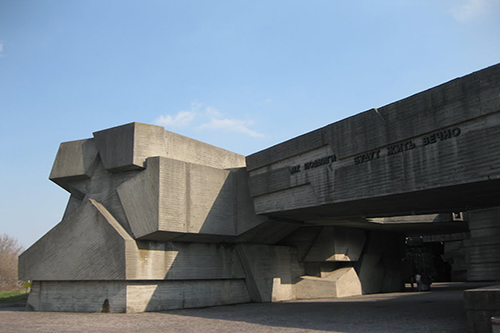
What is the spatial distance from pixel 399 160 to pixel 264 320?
22.8ft

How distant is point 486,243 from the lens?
17.6 meters

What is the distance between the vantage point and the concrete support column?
17.4 m

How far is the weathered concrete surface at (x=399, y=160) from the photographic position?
12064 mm

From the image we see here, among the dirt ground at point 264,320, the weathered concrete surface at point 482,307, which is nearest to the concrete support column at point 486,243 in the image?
the dirt ground at point 264,320

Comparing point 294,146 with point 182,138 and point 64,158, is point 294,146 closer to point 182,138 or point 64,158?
point 182,138

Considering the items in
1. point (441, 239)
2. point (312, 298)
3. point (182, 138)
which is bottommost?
point (312, 298)

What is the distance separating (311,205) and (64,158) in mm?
12540

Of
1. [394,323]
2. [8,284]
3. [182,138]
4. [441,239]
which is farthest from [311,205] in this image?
[8,284]

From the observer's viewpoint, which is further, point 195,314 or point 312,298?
point 312,298

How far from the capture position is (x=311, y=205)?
56.0ft

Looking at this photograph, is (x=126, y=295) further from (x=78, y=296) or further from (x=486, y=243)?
(x=486, y=243)

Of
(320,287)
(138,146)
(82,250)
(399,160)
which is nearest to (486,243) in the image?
Answer: (399,160)

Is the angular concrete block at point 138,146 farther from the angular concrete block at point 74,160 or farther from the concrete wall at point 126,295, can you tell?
the concrete wall at point 126,295

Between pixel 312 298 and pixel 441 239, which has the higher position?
pixel 441 239
